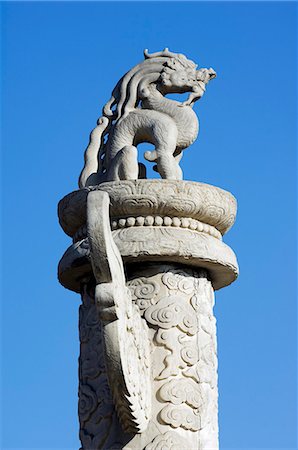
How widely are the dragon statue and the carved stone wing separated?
130cm

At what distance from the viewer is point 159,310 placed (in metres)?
6.47

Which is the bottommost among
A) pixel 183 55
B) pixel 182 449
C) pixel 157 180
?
pixel 182 449

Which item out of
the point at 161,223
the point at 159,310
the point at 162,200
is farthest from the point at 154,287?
the point at 162,200

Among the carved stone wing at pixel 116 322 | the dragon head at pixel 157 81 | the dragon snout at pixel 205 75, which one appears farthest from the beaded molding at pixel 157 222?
the dragon snout at pixel 205 75

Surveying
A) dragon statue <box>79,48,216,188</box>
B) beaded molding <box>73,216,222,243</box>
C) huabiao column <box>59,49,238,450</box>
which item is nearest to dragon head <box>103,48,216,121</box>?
dragon statue <box>79,48,216,188</box>

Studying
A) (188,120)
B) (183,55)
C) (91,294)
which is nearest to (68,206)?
(91,294)

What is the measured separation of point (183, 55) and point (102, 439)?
3006 millimetres

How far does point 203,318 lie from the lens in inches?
261

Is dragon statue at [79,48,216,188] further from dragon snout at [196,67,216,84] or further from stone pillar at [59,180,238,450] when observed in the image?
stone pillar at [59,180,238,450]

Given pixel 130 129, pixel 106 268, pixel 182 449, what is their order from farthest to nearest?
pixel 130 129
pixel 182 449
pixel 106 268

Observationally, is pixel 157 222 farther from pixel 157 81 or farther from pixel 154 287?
pixel 157 81

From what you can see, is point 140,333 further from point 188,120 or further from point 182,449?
point 188,120

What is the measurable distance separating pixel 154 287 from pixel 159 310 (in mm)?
166

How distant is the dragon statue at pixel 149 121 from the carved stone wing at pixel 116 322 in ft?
4.26
